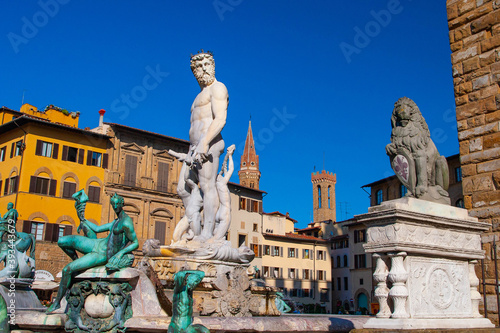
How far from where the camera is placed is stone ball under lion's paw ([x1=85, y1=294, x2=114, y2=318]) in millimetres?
5234

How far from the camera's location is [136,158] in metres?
44.1

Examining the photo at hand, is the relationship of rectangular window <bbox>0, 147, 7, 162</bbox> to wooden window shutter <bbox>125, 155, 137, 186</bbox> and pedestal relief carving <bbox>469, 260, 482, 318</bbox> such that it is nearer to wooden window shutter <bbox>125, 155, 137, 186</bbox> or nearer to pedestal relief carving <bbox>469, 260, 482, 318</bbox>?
wooden window shutter <bbox>125, 155, 137, 186</bbox>

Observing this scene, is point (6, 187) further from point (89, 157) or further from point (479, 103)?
point (479, 103)

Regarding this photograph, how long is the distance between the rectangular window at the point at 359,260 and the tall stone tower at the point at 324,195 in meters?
65.3

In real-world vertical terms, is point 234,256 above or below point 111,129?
below

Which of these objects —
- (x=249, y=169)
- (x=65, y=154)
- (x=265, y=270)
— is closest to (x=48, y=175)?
(x=65, y=154)

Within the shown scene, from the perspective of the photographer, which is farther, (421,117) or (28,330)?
(421,117)

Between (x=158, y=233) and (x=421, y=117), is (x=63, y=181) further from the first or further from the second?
(x=421, y=117)

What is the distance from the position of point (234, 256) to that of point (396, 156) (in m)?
3.10

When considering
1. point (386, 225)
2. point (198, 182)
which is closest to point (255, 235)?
point (198, 182)

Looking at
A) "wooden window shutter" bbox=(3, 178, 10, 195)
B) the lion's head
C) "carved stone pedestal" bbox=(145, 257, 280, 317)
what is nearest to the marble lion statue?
the lion's head

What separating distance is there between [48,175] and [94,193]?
3.82m

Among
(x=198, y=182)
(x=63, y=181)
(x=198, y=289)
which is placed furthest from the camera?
(x=63, y=181)

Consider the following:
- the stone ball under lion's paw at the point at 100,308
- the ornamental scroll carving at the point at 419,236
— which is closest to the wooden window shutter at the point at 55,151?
the stone ball under lion's paw at the point at 100,308
